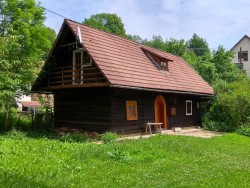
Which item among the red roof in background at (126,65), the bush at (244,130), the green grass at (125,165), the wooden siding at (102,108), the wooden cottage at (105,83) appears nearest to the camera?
the green grass at (125,165)

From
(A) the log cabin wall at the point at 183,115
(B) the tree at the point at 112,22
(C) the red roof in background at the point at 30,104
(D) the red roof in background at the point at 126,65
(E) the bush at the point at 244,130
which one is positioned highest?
(B) the tree at the point at 112,22

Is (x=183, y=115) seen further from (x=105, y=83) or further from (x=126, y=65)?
(x=105, y=83)

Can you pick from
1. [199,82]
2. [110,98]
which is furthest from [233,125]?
[110,98]

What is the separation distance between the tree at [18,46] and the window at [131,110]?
5.74 meters

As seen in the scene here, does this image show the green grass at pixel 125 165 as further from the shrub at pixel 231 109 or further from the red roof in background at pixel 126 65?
the shrub at pixel 231 109

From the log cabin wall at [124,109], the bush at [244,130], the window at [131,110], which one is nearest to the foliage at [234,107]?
the bush at [244,130]

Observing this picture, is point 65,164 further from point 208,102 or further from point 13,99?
point 208,102

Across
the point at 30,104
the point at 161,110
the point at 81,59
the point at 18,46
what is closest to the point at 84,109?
the point at 81,59

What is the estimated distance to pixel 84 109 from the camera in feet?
59.6

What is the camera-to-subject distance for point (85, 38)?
17.5m

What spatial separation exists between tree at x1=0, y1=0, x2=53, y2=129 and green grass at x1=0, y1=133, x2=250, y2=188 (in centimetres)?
502

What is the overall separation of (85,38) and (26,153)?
8.25m

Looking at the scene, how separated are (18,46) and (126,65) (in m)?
6.05

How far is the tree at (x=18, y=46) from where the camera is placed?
55.1 ft
